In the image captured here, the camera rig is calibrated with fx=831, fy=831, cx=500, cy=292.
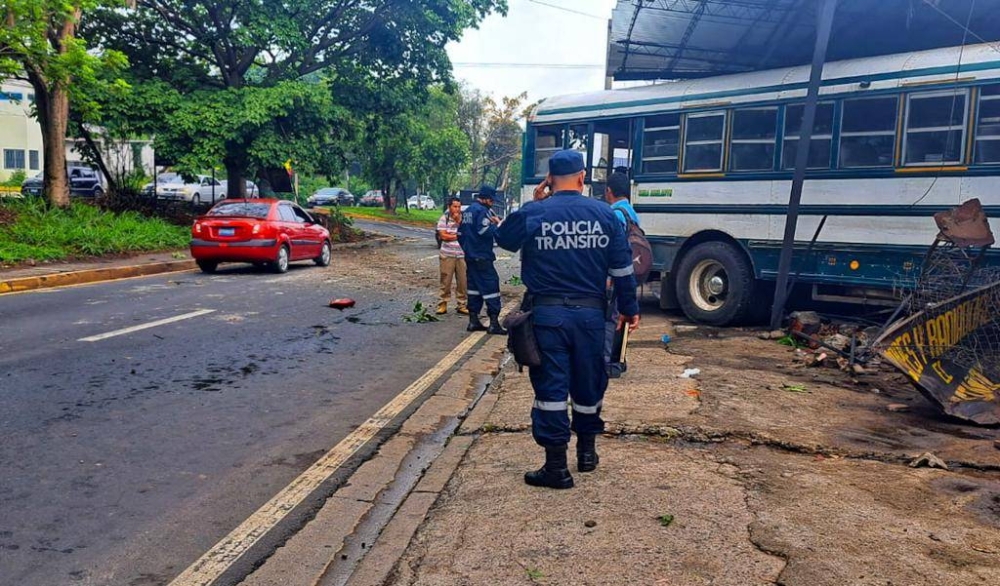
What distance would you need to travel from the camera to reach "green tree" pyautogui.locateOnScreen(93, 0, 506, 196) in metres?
21.0

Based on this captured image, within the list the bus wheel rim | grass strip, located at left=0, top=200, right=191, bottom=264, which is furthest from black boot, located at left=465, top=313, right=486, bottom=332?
grass strip, located at left=0, top=200, right=191, bottom=264

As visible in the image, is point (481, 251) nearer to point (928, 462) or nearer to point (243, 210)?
point (928, 462)

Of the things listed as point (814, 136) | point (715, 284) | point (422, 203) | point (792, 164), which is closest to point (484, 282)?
point (715, 284)

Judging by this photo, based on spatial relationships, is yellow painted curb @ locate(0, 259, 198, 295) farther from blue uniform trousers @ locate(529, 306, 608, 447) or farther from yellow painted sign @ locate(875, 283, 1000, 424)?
yellow painted sign @ locate(875, 283, 1000, 424)

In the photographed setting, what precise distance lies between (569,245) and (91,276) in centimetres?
1307

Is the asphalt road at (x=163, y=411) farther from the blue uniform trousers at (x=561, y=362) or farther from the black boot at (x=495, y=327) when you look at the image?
the blue uniform trousers at (x=561, y=362)

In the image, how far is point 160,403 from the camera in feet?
21.2

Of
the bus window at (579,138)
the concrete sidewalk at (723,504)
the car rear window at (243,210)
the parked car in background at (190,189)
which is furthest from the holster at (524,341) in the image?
the parked car in background at (190,189)

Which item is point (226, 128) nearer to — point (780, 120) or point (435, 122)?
point (780, 120)

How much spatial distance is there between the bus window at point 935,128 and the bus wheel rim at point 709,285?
2645 mm

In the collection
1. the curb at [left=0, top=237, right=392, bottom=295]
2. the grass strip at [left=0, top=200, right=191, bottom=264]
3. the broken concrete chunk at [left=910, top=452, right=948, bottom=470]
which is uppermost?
the grass strip at [left=0, top=200, right=191, bottom=264]

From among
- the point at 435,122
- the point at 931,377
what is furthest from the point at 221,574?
the point at 435,122

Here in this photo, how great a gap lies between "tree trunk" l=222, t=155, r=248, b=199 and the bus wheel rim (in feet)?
49.7

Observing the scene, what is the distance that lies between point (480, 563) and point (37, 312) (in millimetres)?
9145
